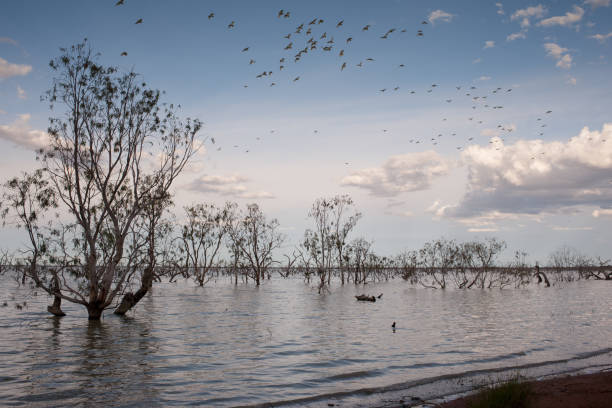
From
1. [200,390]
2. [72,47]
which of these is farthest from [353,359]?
[72,47]

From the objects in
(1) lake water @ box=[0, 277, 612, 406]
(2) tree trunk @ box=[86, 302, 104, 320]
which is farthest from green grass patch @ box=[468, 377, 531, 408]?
(2) tree trunk @ box=[86, 302, 104, 320]

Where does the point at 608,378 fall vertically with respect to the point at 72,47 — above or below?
below

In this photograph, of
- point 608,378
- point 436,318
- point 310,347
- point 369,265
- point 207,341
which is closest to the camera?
point 608,378

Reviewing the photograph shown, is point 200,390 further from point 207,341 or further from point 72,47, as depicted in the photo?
point 72,47

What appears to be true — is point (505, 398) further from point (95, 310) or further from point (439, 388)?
point (95, 310)

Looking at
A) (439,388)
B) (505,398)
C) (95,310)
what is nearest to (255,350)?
(439,388)

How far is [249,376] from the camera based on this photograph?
43.5 ft

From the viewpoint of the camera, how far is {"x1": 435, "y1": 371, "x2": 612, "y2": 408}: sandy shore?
28.7ft

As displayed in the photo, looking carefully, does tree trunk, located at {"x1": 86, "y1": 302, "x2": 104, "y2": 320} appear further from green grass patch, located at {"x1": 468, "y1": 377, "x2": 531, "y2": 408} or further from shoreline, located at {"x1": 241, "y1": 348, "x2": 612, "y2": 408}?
green grass patch, located at {"x1": 468, "y1": 377, "x2": 531, "y2": 408}

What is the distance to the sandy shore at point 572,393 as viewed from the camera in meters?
8.73

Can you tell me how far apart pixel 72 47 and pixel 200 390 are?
64.8 feet

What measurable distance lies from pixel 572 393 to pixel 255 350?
36.1ft

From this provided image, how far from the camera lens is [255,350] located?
A: 1728cm

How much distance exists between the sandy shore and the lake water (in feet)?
11.1
